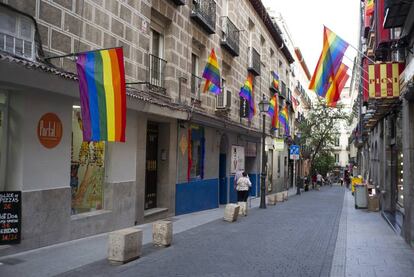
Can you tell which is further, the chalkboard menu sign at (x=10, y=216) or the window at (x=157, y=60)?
the window at (x=157, y=60)

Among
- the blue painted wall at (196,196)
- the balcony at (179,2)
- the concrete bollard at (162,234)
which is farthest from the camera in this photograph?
the blue painted wall at (196,196)

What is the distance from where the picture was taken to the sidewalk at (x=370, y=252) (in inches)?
301

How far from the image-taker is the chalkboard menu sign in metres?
7.60

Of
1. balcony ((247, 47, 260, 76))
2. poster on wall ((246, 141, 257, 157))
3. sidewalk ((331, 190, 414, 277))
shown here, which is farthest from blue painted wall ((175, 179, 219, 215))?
balcony ((247, 47, 260, 76))

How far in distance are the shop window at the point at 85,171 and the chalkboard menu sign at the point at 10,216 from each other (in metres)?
2.05

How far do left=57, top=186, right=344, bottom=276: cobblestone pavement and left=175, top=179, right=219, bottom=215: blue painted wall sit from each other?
1828mm

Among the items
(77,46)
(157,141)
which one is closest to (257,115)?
(157,141)

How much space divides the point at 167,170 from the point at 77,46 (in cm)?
578

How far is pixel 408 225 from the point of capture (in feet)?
32.9

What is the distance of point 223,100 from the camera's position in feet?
63.9

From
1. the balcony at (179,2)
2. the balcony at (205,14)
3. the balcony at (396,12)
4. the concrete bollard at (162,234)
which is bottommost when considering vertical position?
the concrete bollard at (162,234)

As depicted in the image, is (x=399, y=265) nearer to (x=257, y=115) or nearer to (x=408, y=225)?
(x=408, y=225)

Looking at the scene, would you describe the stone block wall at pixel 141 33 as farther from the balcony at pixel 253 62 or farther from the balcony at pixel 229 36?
the balcony at pixel 253 62

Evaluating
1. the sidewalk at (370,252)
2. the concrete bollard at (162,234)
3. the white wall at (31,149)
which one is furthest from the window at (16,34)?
the sidewalk at (370,252)
